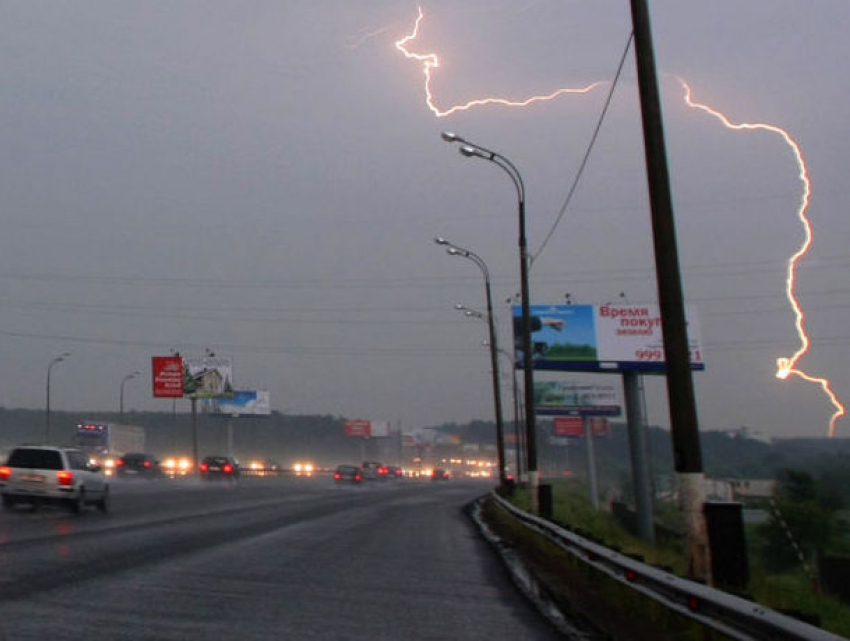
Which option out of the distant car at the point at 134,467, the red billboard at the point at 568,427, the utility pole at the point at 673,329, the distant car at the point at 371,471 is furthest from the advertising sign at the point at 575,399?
the utility pole at the point at 673,329

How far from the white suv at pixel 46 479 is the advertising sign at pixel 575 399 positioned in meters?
61.4

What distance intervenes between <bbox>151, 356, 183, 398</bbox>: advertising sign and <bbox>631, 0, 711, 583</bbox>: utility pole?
74970 mm

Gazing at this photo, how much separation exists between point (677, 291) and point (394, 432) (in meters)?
175

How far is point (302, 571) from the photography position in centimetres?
1330

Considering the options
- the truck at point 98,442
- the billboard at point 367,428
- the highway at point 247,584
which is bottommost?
the highway at point 247,584

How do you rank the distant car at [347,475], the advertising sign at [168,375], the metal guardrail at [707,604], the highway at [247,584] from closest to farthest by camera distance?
the metal guardrail at [707,604] → the highway at [247,584] → the distant car at [347,475] → the advertising sign at [168,375]

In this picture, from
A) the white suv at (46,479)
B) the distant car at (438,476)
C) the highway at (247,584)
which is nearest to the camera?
the highway at (247,584)

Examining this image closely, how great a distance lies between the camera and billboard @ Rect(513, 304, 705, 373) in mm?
59812

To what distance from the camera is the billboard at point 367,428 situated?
16588cm

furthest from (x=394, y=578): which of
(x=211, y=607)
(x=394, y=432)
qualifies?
(x=394, y=432)

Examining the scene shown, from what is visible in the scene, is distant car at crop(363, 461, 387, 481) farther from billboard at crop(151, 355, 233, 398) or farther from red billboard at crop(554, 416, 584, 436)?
red billboard at crop(554, 416, 584, 436)

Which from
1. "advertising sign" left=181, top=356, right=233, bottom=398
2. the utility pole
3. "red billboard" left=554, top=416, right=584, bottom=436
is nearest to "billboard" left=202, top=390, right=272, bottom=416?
"advertising sign" left=181, top=356, right=233, bottom=398

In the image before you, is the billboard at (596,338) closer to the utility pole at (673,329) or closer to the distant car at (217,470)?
the distant car at (217,470)

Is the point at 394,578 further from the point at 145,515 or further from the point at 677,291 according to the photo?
the point at 145,515
